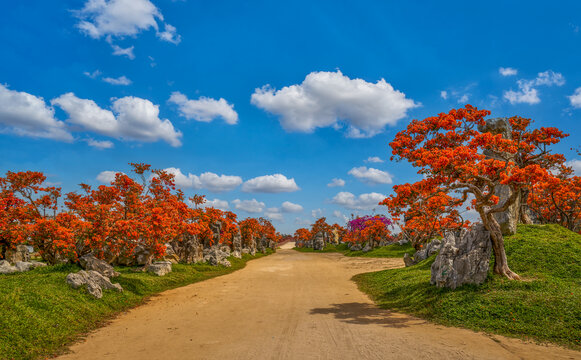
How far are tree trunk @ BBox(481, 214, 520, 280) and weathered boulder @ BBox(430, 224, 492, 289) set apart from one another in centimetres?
34

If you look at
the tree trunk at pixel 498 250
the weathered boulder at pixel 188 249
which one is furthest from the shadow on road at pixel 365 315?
the weathered boulder at pixel 188 249

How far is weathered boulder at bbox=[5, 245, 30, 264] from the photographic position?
27.9 metres

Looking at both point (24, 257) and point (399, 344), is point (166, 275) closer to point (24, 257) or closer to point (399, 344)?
point (24, 257)

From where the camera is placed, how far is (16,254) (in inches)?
1118

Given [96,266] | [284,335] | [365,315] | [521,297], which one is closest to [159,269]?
[96,266]

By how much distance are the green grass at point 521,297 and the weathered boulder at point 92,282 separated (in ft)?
48.7

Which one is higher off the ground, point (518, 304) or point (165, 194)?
point (165, 194)

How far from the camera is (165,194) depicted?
33.2 metres

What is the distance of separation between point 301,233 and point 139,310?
101m

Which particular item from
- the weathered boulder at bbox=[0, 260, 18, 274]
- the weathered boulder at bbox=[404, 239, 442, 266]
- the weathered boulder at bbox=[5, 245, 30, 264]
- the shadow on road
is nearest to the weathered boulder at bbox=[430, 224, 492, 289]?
the shadow on road

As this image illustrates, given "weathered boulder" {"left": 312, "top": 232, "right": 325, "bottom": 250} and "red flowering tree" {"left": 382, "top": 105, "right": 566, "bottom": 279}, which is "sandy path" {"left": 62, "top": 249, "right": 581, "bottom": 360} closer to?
"red flowering tree" {"left": 382, "top": 105, "right": 566, "bottom": 279}

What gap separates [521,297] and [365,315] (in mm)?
6386

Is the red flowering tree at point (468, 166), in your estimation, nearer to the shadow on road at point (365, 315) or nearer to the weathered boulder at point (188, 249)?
the shadow on road at point (365, 315)

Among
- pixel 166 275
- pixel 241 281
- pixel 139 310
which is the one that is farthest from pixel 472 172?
pixel 166 275
